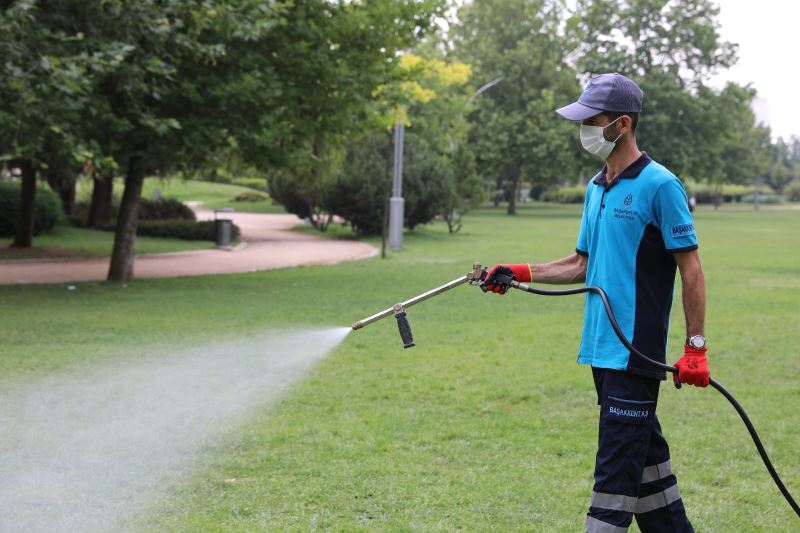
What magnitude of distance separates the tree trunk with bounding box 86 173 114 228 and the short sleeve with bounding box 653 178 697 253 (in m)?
28.6

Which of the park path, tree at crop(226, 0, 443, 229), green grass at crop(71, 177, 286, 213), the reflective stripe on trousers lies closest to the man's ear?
the reflective stripe on trousers

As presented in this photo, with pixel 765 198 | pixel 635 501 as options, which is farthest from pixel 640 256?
pixel 765 198

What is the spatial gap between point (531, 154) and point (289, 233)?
30831 mm

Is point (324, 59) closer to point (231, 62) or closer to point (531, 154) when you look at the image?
point (231, 62)

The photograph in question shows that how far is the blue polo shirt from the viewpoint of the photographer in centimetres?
368

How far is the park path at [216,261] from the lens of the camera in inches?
715

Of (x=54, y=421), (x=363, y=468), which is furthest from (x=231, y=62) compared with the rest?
(x=363, y=468)

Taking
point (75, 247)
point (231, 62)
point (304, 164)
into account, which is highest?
point (231, 62)

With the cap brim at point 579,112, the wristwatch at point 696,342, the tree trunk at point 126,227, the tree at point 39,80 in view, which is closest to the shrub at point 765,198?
the tree trunk at point 126,227

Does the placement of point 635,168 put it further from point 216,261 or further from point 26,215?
point 26,215

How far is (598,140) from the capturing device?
3863mm

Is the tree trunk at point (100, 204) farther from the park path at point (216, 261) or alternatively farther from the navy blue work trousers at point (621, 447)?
the navy blue work trousers at point (621, 447)

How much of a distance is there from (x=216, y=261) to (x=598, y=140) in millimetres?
19416

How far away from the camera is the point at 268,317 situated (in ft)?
40.5
